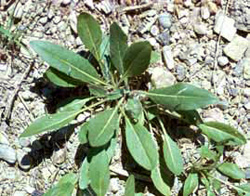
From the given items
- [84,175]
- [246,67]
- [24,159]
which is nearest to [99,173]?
[84,175]

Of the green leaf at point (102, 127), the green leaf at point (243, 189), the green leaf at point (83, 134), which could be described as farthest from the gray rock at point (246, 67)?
the green leaf at point (83, 134)

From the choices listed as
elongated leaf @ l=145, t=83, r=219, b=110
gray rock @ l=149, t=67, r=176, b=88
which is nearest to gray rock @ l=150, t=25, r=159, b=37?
gray rock @ l=149, t=67, r=176, b=88

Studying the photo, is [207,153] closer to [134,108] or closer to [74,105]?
[134,108]

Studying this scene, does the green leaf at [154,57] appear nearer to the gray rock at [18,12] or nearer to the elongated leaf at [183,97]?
the elongated leaf at [183,97]

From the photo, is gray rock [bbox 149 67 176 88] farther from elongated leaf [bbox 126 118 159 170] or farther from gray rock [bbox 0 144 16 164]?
gray rock [bbox 0 144 16 164]

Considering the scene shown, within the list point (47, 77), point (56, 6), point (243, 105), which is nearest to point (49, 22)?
point (56, 6)

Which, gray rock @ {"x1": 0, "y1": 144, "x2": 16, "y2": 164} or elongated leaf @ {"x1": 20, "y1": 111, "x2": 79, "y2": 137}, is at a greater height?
elongated leaf @ {"x1": 20, "y1": 111, "x2": 79, "y2": 137}
